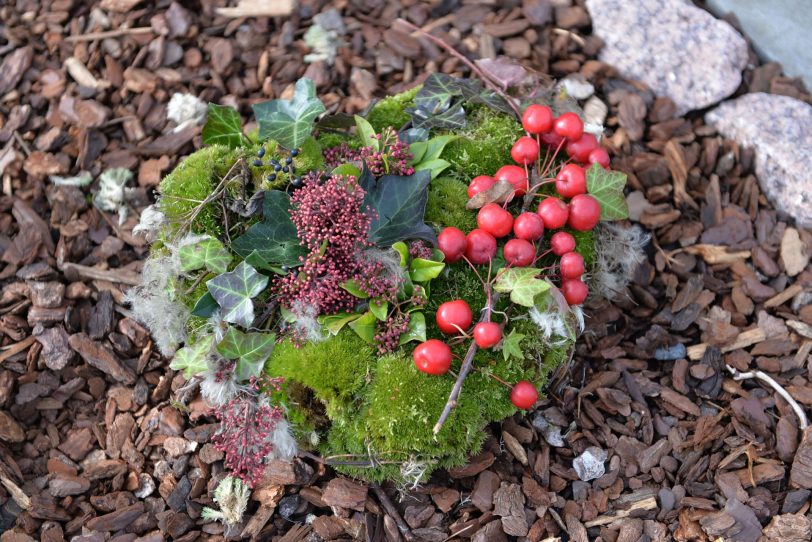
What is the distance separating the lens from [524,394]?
119 inches

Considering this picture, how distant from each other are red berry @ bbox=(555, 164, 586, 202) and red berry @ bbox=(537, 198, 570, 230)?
4.9 inches

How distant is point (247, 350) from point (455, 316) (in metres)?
0.92

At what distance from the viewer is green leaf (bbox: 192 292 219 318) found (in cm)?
303

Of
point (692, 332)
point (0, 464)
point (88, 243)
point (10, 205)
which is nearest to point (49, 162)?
point (10, 205)

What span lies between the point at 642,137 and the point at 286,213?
2.54 m

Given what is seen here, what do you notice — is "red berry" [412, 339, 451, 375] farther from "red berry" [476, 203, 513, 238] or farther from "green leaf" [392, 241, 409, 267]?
"red berry" [476, 203, 513, 238]

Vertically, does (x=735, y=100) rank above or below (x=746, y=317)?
above

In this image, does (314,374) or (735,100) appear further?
(735,100)

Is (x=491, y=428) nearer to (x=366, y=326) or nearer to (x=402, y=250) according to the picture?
(x=366, y=326)

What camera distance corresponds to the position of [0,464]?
3348 millimetres

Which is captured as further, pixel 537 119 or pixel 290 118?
pixel 537 119

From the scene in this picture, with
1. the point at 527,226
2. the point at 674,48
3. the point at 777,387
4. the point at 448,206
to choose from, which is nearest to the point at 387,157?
the point at 448,206

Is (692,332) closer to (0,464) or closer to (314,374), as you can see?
(314,374)

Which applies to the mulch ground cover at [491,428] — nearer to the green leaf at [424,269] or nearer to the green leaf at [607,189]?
the green leaf at [607,189]
